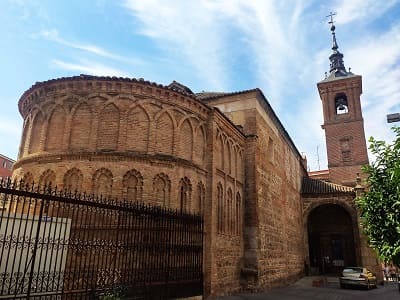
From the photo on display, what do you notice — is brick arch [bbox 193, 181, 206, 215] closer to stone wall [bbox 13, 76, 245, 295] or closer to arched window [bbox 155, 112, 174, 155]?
stone wall [bbox 13, 76, 245, 295]

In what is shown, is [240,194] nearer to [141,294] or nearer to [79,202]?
[141,294]

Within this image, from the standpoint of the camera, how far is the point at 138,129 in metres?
11.0

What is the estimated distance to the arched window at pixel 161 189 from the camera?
415 inches

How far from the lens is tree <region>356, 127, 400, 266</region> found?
5.99 meters

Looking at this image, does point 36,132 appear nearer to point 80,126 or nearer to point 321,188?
point 80,126

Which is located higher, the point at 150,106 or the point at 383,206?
the point at 150,106

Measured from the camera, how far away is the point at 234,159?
14.5 m

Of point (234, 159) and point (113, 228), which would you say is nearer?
point (113, 228)

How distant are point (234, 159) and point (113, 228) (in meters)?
7.04

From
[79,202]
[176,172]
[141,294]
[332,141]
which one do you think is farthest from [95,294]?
[332,141]

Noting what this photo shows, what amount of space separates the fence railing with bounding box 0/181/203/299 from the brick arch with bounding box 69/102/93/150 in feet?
6.47

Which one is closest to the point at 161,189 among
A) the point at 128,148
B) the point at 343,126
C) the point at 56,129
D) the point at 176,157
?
the point at 176,157

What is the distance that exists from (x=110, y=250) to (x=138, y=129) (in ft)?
13.9

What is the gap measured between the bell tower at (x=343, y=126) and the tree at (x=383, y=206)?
25.2m
